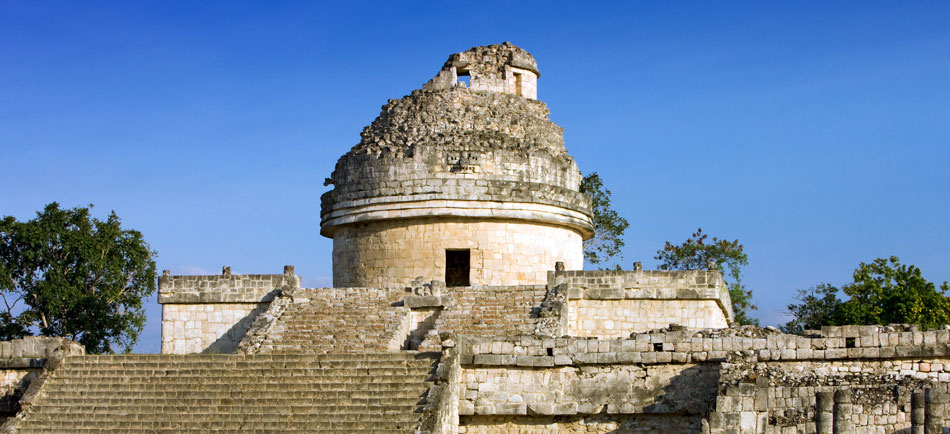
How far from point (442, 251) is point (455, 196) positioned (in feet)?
3.86

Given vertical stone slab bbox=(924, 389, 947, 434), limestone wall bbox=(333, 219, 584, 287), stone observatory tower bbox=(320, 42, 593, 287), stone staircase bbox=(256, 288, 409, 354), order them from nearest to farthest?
vertical stone slab bbox=(924, 389, 947, 434), stone staircase bbox=(256, 288, 409, 354), limestone wall bbox=(333, 219, 584, 287), stone observatory tower bbox=(320, 42, 593, 287)

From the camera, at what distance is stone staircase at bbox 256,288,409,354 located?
66.3ft

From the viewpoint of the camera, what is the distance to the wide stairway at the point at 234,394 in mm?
16938

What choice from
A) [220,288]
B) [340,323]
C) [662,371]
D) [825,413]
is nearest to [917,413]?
[825,413]

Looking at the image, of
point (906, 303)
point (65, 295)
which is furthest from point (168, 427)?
point (906, 303)

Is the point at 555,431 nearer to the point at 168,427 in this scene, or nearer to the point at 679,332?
the point at 679,332

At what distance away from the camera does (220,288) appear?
77.8ft

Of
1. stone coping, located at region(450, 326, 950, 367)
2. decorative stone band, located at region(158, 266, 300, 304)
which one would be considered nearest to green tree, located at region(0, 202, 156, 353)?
decorative stone band, located at region(158, 266, 300, 304)

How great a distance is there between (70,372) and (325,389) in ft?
14.9

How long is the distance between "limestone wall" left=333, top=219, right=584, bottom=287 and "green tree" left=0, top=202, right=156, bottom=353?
31.1 feet

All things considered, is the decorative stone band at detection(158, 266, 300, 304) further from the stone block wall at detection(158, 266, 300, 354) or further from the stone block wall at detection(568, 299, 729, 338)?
the stone block wall at detection(568, 299, 729, 338)

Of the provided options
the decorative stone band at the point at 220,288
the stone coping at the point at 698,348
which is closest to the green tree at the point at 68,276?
the decorative stone band at the point at 220,288

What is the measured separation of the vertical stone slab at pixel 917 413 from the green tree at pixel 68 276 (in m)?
22.0

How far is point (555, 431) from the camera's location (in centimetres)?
1809
